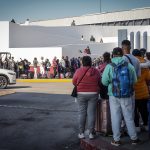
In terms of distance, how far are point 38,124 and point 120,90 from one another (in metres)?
3.62

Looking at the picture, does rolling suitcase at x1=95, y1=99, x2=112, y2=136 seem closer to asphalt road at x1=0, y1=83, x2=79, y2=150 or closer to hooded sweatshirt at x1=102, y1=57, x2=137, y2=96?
asphalt road at x1=0, y1=83, x2=79, y2=150

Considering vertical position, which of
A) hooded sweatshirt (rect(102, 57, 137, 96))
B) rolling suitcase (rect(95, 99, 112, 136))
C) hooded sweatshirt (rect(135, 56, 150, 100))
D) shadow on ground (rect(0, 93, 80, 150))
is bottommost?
shadow on ground (rect(0, 93, 80, 150))

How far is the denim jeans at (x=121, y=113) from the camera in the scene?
7.20m

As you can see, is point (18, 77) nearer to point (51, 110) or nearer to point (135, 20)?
point (51, 110)

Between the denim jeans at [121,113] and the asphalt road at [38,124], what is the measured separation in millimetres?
1060

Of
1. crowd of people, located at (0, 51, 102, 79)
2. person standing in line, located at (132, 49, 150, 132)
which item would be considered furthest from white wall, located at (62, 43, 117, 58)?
person standing in line, located at (132, 49, 150, 132)

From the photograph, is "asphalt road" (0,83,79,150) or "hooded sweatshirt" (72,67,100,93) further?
"asphalt road" (0,83,79,150)

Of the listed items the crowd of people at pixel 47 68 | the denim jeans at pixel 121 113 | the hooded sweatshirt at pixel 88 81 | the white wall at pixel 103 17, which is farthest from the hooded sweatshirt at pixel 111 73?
the white wall at pixel 103 17

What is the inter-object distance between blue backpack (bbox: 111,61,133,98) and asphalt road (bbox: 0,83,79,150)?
5.07 feet

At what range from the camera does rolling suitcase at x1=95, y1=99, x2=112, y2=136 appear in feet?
26.4

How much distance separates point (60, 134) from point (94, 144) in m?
1.67

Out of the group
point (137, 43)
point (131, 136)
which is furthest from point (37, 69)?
point (131, 136)

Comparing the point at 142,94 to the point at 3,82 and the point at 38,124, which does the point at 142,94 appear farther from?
the point at 3,82

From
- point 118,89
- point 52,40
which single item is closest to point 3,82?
point 118,89
